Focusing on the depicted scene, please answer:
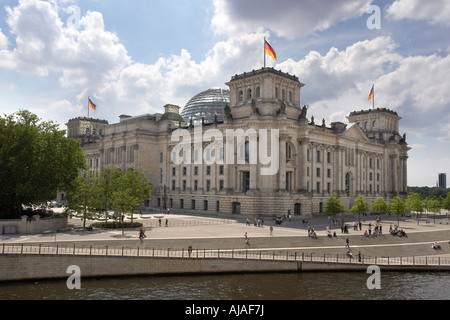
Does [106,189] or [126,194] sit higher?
[106,189]

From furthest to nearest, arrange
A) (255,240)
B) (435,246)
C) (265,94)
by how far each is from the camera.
Answer: (265,94)
(435,246)
(255,240)

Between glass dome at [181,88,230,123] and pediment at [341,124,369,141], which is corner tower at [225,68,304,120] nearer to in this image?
pediment at [341,124,369,141]

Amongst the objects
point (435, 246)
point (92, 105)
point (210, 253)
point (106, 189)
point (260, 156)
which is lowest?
point (435, 246)

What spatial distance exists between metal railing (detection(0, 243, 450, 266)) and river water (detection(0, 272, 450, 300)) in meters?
2.33

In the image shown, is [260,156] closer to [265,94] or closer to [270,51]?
[265,94]

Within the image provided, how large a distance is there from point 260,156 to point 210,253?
3220cm

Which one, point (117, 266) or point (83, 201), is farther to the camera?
point (83, 201)

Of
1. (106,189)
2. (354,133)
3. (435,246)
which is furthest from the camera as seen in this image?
(354,133)

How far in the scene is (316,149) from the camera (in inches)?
3196

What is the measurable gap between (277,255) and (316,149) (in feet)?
145

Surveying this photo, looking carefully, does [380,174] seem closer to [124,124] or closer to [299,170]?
[299,170]

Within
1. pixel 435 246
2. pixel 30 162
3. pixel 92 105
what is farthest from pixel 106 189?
pixel 92 105

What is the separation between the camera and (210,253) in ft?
132
